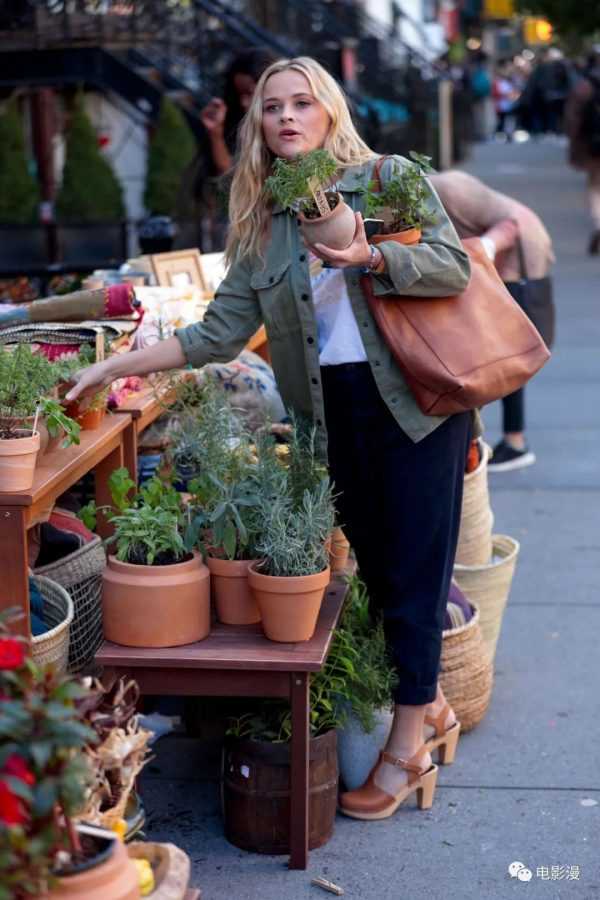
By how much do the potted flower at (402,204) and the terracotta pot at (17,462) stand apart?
3.19ft

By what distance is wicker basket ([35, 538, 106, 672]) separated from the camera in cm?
378

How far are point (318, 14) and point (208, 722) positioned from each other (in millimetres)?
16975

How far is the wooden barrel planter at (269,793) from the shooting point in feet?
11.5

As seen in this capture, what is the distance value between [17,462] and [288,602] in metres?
0.73

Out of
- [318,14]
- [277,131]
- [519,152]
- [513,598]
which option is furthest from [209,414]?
[519,152]

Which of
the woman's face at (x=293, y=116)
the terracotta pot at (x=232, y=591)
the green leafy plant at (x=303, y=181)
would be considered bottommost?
the terracotta pot at (x=232, y=591)

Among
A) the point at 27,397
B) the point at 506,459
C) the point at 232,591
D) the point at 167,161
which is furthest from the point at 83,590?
the point at 167,161

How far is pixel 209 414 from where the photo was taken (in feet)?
12.7

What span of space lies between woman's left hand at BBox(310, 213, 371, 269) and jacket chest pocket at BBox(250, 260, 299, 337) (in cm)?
24

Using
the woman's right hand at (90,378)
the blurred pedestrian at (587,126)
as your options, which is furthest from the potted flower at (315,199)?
the blurred pedestrian at (587,126)

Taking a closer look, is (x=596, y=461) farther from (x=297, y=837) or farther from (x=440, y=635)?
(x=297, y=837)

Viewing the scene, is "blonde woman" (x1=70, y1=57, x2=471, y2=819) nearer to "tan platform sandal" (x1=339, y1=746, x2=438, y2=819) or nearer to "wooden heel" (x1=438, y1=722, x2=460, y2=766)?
"tan platform sandal" (x1=339, y1=746, x2=438, y2=819)

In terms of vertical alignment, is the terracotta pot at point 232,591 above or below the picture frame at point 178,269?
below

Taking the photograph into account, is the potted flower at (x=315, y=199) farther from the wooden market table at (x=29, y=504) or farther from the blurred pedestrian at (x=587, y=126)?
the blurred pedestrian at (x=587, y=126)
